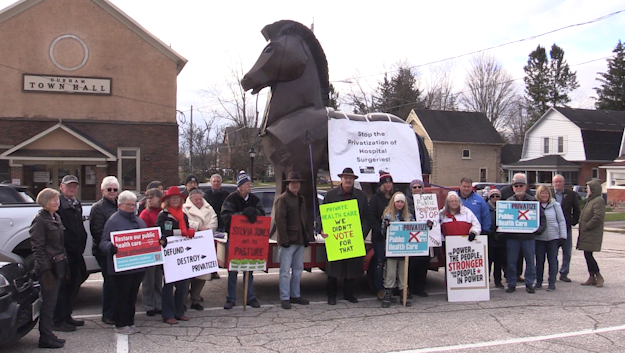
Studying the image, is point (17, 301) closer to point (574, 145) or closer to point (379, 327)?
point (379, 327)

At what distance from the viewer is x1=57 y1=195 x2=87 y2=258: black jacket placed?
18.7 feet

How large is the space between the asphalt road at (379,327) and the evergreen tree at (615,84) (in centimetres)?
5171

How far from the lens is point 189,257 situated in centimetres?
628

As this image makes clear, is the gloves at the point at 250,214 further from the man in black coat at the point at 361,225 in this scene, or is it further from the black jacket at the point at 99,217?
the black jacket at the point at 99,217

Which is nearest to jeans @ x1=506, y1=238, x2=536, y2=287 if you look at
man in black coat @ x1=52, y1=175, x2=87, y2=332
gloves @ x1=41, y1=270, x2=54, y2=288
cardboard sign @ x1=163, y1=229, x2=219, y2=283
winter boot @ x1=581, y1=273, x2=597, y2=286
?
winter boot @ x1=581, y1=273, x2=597, y2=286

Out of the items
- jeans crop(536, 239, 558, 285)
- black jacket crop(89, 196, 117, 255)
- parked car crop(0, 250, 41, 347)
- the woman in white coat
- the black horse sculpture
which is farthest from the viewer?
jeans crop(536, 239, 558, 285)

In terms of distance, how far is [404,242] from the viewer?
278 inches

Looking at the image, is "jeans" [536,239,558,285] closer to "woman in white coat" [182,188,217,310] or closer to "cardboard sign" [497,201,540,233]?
"cardboard sign" [497,201,540,233]

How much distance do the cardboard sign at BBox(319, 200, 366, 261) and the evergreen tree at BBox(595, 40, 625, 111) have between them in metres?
54.5

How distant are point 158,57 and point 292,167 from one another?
18916 millimetres

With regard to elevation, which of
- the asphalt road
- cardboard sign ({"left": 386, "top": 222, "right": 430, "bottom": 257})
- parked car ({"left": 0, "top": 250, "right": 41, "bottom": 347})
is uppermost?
cardboard sign ({"left": 386, "top": 222, "right": 430, "bottom": 257})

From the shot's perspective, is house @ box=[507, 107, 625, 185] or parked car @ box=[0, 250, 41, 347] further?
house @ box=[507, 107, 625, 185]

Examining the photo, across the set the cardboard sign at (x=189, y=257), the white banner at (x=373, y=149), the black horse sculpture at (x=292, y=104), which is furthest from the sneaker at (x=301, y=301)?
the white banner at (x=373, y=149)

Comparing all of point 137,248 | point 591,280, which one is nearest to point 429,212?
point 591,280
